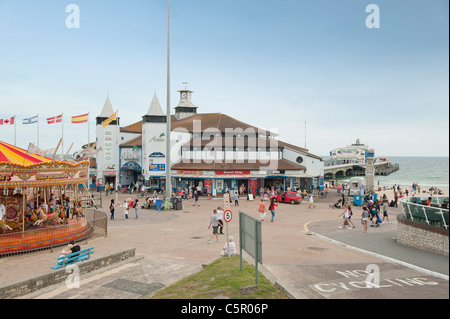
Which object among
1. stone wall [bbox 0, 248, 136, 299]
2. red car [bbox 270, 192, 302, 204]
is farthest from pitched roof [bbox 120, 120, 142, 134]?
stone wall [bbox 0, 248, 136, 299]

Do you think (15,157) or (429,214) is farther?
(15,157)

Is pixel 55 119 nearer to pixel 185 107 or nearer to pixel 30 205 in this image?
pixel 30 205

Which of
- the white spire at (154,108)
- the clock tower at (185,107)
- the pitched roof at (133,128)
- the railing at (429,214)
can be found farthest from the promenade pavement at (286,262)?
the clock tower at (185,107)

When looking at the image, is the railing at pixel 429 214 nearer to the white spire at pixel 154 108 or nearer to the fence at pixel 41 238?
the fence at pixel 41 238

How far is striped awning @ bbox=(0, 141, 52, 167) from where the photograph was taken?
16312mm

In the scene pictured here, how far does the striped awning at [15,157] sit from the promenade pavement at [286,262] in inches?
176

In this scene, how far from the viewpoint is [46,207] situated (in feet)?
63.6

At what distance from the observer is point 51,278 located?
10.6m

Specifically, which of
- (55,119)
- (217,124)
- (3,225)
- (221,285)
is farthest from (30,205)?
(217,124)

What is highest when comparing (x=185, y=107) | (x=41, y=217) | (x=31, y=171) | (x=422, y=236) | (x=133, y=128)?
(x=185, y=107)

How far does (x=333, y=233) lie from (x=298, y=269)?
8123 mm

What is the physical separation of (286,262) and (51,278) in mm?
8208

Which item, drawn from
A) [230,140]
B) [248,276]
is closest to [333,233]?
[248,276]

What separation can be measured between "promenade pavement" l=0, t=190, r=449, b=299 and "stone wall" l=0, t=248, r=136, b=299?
31cm
